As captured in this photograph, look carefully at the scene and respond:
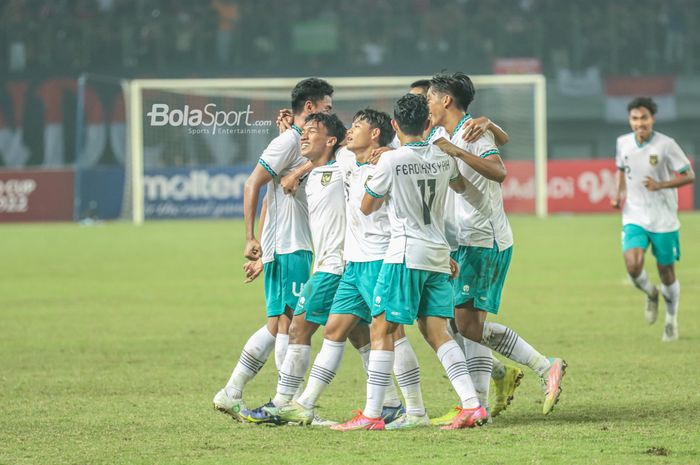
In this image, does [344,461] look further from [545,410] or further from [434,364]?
[434,364]

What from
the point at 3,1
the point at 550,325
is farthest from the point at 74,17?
the point at 550,325

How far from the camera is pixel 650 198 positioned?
39.2 feet

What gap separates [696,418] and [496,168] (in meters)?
1.85

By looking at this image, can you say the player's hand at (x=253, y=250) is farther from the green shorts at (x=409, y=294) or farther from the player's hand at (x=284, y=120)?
the player's hand at (x=284, y=120)

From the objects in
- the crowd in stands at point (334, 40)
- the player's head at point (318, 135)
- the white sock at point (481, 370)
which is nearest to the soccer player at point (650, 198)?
the white sock at point (481, 370)

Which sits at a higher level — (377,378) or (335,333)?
(335,333)

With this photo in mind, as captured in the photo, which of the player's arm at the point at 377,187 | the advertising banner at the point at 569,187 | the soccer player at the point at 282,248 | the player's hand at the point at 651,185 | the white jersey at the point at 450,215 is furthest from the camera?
the advertising banner at the point at 569,187

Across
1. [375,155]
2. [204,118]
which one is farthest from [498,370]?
[204,118]

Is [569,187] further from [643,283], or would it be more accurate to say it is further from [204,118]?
[204,118]

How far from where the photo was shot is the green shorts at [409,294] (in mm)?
6738

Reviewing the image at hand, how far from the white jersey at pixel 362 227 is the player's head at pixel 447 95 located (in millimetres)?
606

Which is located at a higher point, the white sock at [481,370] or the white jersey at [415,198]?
the white jersey at [415,198]

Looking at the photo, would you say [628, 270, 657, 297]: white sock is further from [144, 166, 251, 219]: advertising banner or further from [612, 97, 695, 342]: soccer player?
[144, 166, 251, 219]: advertising banner

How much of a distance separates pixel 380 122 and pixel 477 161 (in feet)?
1.97
